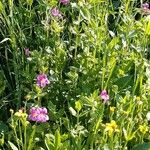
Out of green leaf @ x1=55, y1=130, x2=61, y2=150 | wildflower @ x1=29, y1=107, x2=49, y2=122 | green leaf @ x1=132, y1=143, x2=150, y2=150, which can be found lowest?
green leaf @ x1=132, y1=143, x2=150, y2=150

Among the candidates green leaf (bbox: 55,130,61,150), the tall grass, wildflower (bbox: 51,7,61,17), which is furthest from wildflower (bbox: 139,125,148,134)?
wildflower (bbox: 51,7,61,17)

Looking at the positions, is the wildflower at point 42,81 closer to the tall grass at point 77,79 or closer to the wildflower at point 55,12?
the tall grass at point 77,79

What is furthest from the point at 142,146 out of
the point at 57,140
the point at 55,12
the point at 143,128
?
the point at 55,12

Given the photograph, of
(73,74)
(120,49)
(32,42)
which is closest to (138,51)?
(120,49)

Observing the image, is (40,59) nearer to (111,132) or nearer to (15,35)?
(15,35)

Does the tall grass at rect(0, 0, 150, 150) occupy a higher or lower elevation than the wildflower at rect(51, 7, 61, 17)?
lower

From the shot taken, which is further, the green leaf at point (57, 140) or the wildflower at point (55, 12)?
the wildflower at point (55, 12)

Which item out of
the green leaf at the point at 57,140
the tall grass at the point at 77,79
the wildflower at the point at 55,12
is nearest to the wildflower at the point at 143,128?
the tall grass at the point at 77,79

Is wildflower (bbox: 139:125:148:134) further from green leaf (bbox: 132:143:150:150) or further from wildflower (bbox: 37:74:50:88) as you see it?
wildflower (bbox: 37:74:50:88)

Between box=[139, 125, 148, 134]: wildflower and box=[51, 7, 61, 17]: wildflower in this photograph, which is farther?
box=[51, 7, 61, 17]: wildflower

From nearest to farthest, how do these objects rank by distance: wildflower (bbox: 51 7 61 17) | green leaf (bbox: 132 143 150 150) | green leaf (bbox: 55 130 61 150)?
1. green leaf (bbox: 55 130 61 150)
2. green leaf (bbox: 132 143 150 150)
3. wildflower (bbox: 51 7 61 17)

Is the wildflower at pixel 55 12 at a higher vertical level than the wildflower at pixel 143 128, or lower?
higher

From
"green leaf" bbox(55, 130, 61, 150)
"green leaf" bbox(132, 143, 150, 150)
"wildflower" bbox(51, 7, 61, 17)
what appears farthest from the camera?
"wildflower" bbox(51, 7, 61, 17)

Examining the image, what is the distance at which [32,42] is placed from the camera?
2182 millimetres
